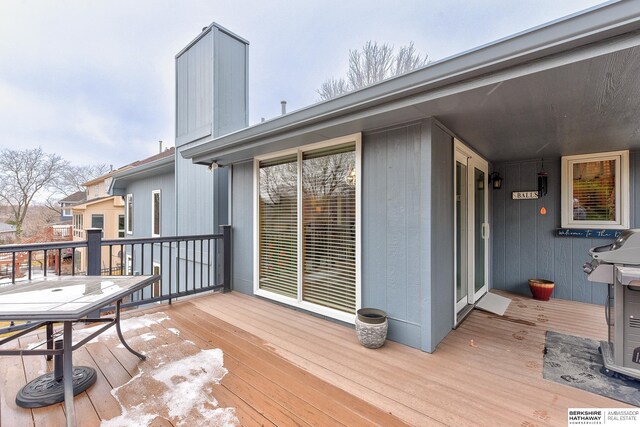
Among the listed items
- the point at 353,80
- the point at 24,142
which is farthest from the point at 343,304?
the point at 24,142

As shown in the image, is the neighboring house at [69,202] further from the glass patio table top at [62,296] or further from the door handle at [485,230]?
the door handle at [485,230]

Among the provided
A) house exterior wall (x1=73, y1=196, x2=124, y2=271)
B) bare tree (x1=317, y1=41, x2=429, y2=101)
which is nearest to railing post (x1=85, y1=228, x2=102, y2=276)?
bare tree (x1=317, y1=41, x2=429, y2=101)

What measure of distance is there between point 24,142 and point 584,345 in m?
28.6

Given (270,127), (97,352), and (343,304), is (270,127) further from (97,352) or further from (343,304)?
(97,352)

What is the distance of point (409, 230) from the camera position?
8.88 ft

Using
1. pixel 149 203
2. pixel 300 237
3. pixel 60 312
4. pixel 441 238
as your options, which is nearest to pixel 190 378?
pixel 60 312

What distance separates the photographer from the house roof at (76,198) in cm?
2338

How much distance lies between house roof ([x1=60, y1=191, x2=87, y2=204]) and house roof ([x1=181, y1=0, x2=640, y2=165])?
1101 inches

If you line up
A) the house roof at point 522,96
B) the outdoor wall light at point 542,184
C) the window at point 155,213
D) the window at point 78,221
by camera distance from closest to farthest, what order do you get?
the house roof at point 522,96 < the outdoor wall light at point 542,184 < the window at point 155,213 < the window at point 78,221

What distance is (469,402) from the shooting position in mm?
1885

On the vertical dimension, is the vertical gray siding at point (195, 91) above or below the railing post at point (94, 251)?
above

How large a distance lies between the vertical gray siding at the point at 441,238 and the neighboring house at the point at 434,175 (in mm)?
27

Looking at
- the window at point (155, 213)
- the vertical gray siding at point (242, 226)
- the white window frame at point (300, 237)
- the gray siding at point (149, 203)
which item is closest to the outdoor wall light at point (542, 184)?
the white window frame at point (300, 237)

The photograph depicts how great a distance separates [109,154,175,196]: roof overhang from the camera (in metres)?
6.48
